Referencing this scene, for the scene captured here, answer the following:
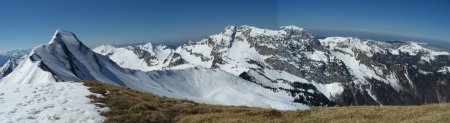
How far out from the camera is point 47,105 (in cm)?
3859

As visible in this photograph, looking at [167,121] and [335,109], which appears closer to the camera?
[167,121]

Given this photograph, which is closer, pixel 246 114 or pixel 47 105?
pixel 47 105

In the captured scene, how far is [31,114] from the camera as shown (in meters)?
35.5

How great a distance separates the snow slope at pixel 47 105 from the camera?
34.9m

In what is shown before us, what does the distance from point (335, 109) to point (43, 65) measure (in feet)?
554

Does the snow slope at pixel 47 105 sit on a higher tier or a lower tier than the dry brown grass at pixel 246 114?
higher

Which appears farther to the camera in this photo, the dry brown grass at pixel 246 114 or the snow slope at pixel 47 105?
the dry brown grass at pixel 246 114

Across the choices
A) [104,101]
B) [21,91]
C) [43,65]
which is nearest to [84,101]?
[104,101]

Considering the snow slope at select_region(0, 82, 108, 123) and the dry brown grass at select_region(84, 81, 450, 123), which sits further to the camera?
the dry brown grass at select_region(84, 81, 450, 123)

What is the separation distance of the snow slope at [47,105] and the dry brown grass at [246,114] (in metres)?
1.51

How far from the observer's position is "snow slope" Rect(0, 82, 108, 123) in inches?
1375

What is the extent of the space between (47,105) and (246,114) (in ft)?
48.1

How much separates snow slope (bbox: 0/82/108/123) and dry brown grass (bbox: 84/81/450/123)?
151 cm

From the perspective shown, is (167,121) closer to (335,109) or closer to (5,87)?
(335,109)
